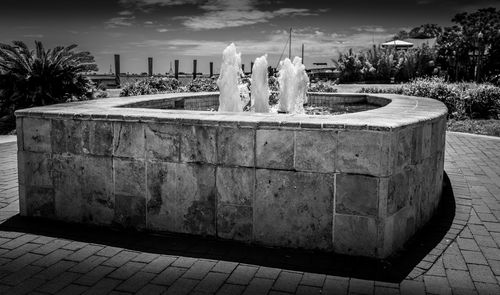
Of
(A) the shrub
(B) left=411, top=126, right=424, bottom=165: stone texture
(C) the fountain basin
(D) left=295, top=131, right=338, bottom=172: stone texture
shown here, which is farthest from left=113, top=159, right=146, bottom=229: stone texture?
(A) the shrub

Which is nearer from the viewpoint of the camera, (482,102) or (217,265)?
(217,265)

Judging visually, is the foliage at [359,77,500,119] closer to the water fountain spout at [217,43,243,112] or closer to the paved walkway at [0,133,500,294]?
the water fountain spout at [217,43,243,112]

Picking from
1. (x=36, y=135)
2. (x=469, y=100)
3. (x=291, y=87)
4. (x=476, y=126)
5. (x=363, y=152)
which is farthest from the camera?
(x=469, y=100)

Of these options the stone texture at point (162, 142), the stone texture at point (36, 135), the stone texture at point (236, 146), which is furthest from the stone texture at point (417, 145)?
the stone texture at point (36, 135)

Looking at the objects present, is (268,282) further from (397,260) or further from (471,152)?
(471,152)

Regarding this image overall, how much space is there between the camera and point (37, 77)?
12.4 metres

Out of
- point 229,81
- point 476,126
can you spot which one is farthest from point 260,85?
Result: point 476,126

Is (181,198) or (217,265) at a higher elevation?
(181,198)

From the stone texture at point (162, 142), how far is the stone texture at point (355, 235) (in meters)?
1.54

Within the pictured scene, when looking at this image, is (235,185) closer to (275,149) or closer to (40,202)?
(275,149)

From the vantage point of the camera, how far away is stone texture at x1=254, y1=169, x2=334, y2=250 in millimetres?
3725

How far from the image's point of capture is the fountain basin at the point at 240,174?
3613mm

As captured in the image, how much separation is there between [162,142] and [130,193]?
1.97ft

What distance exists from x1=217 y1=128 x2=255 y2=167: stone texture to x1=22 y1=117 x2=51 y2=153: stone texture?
72.2 inches
